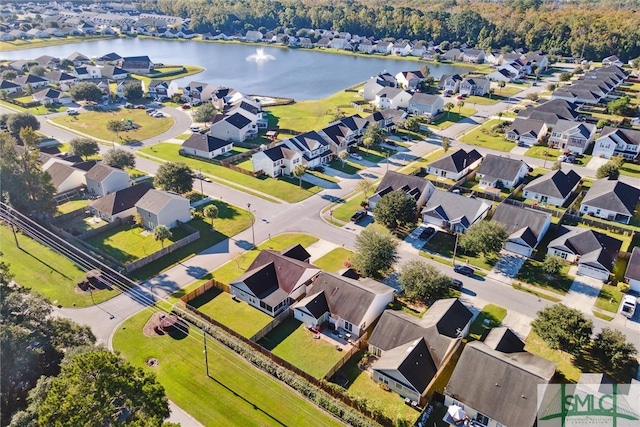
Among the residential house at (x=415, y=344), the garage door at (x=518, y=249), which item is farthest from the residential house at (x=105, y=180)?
the garage door at (x=518, y=249)

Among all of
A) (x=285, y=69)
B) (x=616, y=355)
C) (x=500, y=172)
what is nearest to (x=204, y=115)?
(x=500, y=172)

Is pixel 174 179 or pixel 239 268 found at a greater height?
pixel 174 179

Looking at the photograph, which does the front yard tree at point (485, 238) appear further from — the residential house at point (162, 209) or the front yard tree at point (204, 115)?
the front yard tree at point (204, 115)

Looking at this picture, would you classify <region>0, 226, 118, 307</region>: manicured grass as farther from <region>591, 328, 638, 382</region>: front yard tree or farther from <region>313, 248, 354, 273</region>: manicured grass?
<region>591, 328, 638, 382</region>: front yard tree

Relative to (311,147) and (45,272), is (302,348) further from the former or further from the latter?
(311,147)

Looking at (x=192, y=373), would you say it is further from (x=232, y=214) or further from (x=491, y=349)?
(x=232, y=214)

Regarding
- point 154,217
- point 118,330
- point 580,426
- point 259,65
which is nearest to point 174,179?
point 154,217
